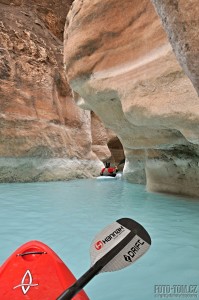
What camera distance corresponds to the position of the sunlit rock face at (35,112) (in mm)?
8180

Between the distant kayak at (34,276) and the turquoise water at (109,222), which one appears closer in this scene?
the distant kayak at (34,276)

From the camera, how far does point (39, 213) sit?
3387 mm

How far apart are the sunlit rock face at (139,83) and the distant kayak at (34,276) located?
216 cm

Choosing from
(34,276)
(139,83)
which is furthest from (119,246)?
(139,83)

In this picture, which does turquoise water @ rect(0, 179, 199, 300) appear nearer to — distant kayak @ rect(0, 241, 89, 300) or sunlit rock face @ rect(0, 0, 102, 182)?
distant kayak @ rect(0, 241, 89, 300)

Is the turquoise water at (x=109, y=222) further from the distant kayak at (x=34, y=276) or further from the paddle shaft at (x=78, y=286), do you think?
the paddle shaft at (x=78, y=286)

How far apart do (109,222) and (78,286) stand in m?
1.94

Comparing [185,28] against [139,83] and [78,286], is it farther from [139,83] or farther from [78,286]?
[139,83]

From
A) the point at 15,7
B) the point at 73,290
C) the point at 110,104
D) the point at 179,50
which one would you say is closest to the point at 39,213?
the point at 110,104

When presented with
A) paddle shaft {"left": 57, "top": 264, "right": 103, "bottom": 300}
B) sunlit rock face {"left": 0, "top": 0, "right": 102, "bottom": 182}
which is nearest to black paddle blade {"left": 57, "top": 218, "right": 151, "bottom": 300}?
paddle shaft {"left": 57, "top": 264, "right": 103, "bottom": 300}

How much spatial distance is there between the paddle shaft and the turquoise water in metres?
0.42

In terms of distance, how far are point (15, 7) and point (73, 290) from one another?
11.5m

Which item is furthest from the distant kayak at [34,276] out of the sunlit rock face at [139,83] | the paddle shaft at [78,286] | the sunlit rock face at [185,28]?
the sunlit rock face at [139,83]

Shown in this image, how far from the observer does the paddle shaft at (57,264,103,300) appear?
37.7 inches
